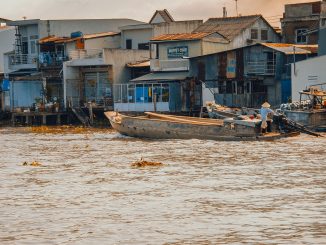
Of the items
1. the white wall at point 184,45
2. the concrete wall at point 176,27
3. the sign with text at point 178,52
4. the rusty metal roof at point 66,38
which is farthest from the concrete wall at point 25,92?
the sign with text at point 178,52

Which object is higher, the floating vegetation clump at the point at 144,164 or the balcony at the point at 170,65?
the balcony at the point at 170,65

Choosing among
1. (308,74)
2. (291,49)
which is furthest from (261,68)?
(308,74)

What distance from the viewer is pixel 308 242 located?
553 inches

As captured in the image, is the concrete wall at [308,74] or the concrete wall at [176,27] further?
the concrete wall at [176,27]

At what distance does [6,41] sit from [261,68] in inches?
1190

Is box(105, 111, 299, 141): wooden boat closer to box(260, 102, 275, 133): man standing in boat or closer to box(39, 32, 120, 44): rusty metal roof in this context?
box(260, 102, 275, 133): man standing in boat

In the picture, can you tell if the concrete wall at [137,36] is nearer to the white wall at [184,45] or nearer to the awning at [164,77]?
the awning at [164,77]

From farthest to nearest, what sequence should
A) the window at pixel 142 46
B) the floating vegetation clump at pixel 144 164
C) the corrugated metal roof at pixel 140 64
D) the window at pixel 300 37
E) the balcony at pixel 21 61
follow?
the balcony at pixel 21 61, the window at pixel 142 46, the window at pixel 300 37, the corrugated metal roof at pixel 140 64, the floating vegetation clump at pixel 144 164

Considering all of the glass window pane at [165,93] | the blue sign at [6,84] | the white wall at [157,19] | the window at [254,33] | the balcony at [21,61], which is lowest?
the glass window pane at [165,93]

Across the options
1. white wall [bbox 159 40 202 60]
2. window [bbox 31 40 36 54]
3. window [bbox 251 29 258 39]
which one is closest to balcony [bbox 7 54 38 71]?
window [bbox 31 40 36 54]

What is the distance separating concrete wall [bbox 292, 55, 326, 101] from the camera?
43.0 m

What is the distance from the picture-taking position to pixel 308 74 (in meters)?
Answer: 44.2

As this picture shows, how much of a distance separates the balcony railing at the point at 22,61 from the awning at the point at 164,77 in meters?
11.7

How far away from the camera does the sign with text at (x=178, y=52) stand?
181ft
